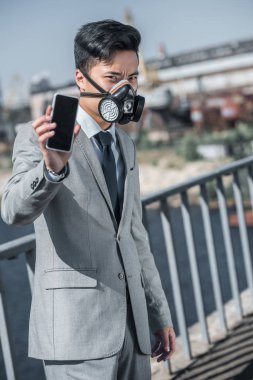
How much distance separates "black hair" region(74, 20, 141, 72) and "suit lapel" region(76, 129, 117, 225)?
25cm

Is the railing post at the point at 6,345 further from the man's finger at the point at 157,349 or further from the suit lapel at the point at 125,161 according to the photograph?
the suit lapel at the point at 125,161

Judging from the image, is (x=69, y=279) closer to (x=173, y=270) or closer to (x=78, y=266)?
Result: (x=78, y=266)

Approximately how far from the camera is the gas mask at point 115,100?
182cm

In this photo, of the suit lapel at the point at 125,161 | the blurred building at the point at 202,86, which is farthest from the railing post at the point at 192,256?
the blurred building at the point at 202,86

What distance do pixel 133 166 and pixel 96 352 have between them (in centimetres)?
62

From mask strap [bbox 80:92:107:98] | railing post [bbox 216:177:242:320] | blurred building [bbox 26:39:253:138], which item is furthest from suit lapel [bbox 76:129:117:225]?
blurred building [bbox 26:39:253:138]

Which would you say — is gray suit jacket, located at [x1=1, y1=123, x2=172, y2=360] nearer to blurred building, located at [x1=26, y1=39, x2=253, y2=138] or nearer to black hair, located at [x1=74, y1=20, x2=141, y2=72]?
black hair, located at [x1=74, y1=20, x2=141, y2=72]

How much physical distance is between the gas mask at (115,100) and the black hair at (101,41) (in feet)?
0.20

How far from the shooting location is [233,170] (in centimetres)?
401

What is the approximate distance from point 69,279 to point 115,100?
565mm

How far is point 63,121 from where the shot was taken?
150 cm

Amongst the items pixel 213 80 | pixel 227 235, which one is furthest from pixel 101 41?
pixel 213 80

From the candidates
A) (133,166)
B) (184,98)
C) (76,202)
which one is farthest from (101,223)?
(184,98)

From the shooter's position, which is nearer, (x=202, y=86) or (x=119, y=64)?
(x=119, y=64)
